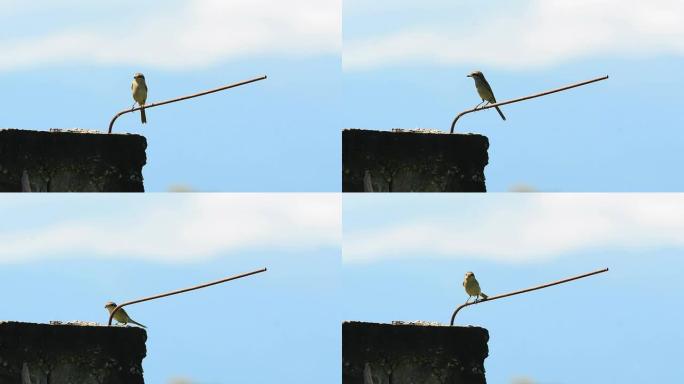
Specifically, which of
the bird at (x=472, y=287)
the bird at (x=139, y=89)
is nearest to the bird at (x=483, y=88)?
the bird at (x=472, y=287)

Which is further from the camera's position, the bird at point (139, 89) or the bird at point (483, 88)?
the bird at point (139, 89)

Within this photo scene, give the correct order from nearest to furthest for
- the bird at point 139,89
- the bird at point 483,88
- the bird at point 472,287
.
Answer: the bird at point 472,287, the bird at point 483,88, the bird at point 139,89

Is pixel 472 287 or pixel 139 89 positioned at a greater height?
pixel 139 89

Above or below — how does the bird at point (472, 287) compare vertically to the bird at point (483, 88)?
below

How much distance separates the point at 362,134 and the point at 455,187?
1.27 meters

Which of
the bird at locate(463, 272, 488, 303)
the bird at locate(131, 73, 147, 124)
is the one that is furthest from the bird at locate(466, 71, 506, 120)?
the bird at locate(131, 73, 147, 124)

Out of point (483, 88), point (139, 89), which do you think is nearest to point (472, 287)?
point (483, 88)

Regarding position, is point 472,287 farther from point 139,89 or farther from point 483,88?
point 139,89

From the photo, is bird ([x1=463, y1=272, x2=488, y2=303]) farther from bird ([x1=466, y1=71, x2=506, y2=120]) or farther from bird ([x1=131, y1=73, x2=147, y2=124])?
bird ([x1=131, y1=73, x2=147, y2=124])

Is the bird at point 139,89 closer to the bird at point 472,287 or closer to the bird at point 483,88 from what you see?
the bird at point 483,88

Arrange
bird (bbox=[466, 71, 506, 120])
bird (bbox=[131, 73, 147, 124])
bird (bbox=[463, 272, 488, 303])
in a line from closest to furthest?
bird (bbox=[463, 272, 488, 303]) < bird (bbox=[466, 71, 506, 120]) < bird (bbox=[131, 73, 147, 124])

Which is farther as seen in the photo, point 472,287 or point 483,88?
point 483,88

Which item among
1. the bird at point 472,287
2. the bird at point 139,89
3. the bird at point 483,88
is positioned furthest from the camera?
the bird at point 139,89

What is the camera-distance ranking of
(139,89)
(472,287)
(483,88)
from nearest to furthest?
1. (472,287)
2. (483,88)
3. (139,89)
